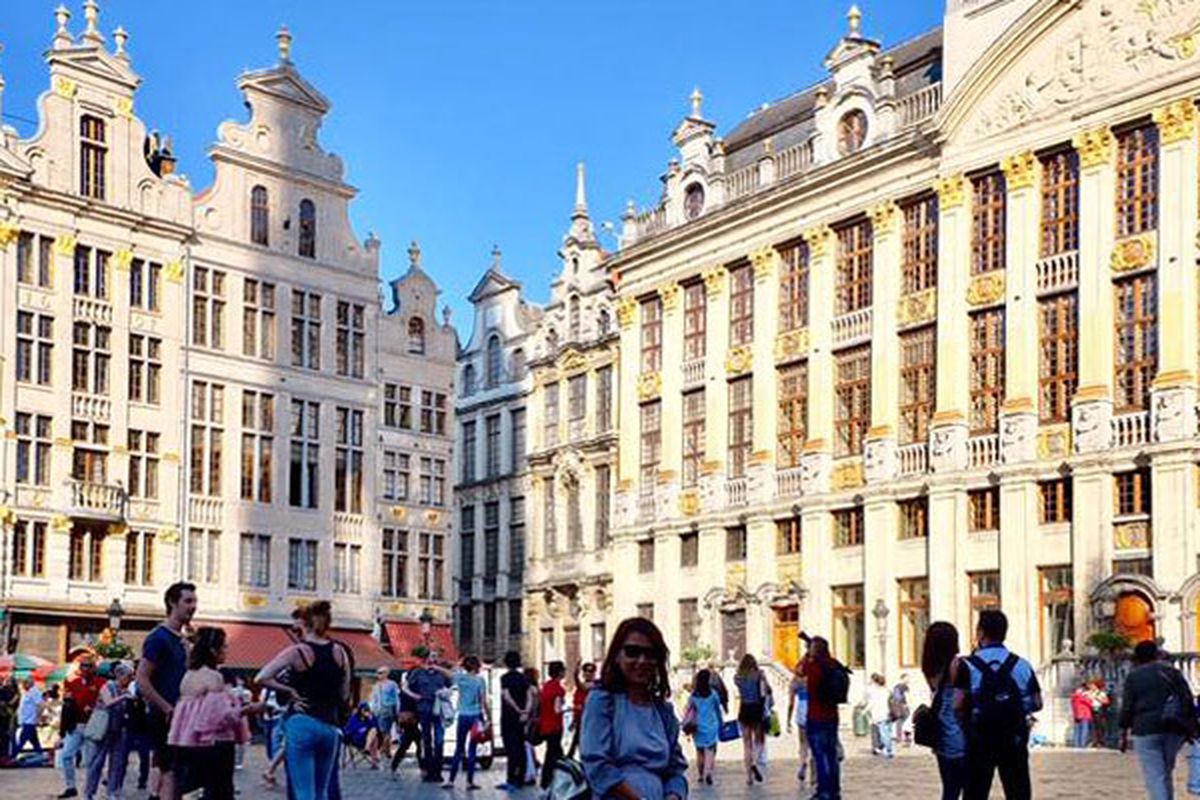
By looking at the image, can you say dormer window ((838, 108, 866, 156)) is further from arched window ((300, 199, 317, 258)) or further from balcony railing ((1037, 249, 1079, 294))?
arched window ((300, 199, 317, 258))

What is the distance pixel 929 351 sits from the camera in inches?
1858

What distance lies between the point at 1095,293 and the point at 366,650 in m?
22.4

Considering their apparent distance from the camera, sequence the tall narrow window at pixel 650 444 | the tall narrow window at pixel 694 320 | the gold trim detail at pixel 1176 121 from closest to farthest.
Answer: the gold trim detail at pixel 1176 121 → the tall narrow window at pixel 694 320 → the tall narrow window at pixel 650 444

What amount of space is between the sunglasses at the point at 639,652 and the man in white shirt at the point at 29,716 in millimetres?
27169

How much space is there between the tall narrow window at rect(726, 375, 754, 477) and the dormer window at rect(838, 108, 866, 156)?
6607 millimetres

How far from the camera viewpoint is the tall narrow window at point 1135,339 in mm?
41406

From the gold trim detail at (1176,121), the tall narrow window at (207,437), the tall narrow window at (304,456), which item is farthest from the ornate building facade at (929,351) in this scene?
the tall narrow window at (207,437)

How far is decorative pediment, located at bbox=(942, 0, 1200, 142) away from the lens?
41562 mm

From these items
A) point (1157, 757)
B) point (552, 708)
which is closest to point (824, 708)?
point (552, 708)

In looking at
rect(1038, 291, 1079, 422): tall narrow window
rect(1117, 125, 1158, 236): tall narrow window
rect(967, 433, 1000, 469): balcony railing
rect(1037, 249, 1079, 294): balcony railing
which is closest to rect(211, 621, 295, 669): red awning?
rect(967, 433, 1000, 469): balcony railing

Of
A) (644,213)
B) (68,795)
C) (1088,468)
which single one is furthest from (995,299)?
(68,795)

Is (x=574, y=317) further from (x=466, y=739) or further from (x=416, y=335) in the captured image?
(x=466, y=739)

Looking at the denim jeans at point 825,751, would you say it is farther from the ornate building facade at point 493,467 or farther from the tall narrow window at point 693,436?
the ornate building facade at point 493,467

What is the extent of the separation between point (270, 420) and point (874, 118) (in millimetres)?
17783
